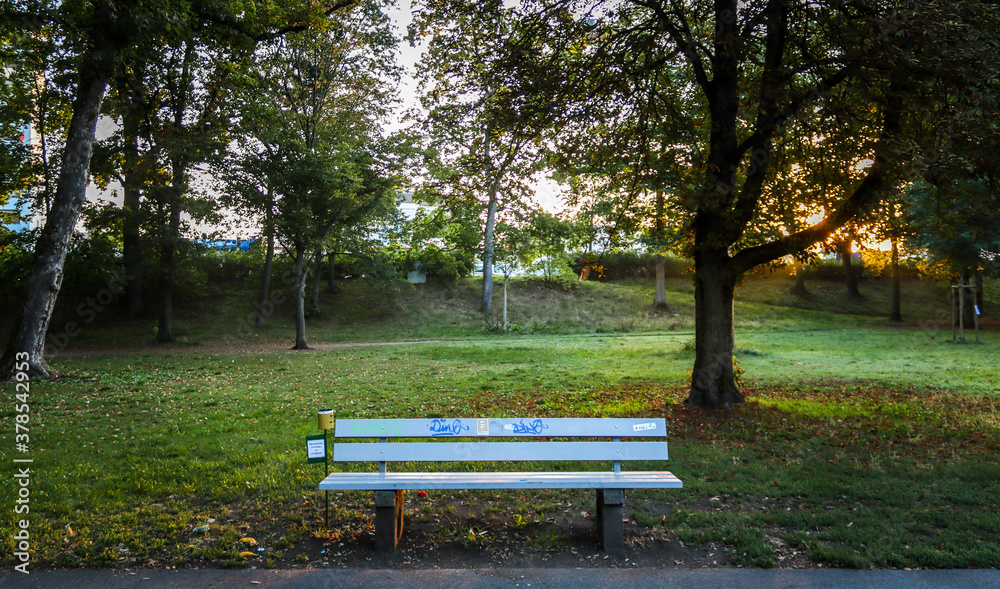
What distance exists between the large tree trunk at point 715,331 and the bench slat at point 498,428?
5.06m

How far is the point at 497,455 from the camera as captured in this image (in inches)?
182

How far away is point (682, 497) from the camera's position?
5488 millimetres

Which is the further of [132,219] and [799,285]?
[799,285]

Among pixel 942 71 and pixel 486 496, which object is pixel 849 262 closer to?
pixel 942 71

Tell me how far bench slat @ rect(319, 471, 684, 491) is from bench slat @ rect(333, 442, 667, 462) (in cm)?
15

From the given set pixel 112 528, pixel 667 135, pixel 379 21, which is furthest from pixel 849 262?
pixel 112 528

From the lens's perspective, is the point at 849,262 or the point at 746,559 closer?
the point at 746,559

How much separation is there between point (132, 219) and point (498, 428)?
21.5 metres

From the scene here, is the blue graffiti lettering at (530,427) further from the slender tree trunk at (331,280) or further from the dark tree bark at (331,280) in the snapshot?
the slender tree trunk at (331,280)

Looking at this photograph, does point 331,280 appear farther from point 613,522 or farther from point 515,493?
point 613,522

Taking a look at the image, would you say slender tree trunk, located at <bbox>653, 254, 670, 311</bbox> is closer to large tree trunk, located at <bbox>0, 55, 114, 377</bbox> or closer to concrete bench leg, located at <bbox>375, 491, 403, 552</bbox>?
large tree trunk, located at <bbox>0, 55, 114, 377</bbox>

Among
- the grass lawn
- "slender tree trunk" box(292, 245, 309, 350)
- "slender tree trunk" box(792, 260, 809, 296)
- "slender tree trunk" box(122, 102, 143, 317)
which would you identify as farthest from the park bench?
"slender tree trunk" box(792, 260, 809, 296)

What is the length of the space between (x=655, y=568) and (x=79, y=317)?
96.6 ft
